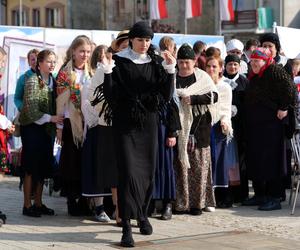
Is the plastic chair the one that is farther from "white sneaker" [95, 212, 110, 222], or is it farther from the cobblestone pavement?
"white sneaker" [95, 212, 110, 222]

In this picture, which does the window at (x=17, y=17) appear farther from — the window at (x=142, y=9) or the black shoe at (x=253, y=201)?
the black shoe at (x=253, y=201)

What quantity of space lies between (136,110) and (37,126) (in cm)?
173

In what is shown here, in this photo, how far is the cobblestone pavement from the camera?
6770 mm

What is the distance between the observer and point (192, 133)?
8578mm

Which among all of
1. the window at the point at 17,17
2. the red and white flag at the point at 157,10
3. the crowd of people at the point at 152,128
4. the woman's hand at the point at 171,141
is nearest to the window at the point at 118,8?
the window at the point at 17,17

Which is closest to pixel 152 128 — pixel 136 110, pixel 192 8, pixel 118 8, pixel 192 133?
pixel 136 110

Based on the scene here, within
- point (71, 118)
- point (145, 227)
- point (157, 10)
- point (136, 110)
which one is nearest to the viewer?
point (136, 110)

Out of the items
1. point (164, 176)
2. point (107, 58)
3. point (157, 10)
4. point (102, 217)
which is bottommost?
point (102, 217)

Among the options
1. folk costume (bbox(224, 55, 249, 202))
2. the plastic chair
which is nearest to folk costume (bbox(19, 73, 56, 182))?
folk costume (bbox(224, 55, 249, 202))

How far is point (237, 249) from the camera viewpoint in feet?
21.7

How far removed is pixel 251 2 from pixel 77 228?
3332 cm

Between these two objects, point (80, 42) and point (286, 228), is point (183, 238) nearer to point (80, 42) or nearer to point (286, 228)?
point (286, 228)

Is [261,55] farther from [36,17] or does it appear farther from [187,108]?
[36,17]

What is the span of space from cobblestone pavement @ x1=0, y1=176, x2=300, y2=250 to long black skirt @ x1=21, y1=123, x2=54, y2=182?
1.64ft
